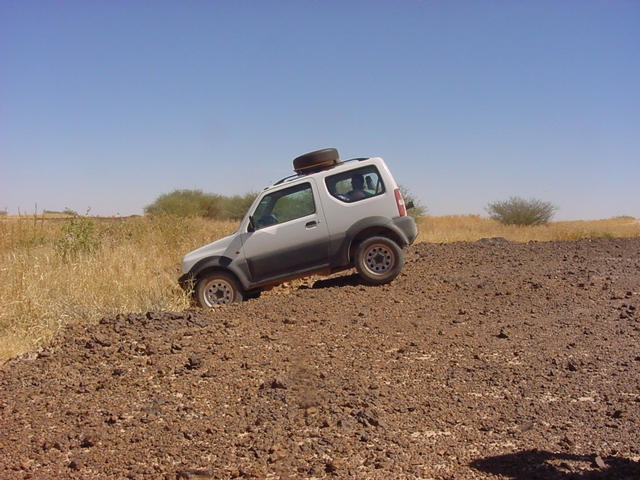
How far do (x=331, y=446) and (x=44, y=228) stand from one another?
11.9m

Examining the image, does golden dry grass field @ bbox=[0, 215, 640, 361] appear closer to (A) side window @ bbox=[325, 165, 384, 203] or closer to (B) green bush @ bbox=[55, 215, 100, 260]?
(B) green bush @ bbox=[55, 215, 100, 260]

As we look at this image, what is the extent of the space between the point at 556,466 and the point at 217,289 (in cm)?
699

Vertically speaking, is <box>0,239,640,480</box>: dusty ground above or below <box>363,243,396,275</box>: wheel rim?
below

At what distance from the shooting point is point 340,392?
17.5 feet

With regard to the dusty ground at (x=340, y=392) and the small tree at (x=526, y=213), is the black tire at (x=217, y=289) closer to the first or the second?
the dusty ground at (x=340, y=392)

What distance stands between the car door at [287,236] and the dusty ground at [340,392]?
105 cm

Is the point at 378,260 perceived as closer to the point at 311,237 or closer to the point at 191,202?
the point at 311,237

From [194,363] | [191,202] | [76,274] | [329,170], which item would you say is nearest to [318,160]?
[329,170]

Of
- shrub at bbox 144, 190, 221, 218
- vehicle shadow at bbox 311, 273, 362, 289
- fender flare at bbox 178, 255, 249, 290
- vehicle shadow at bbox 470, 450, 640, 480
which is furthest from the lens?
shrub at bbox 144, 190, 221, 218

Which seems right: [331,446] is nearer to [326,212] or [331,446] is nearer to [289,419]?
[289,419]

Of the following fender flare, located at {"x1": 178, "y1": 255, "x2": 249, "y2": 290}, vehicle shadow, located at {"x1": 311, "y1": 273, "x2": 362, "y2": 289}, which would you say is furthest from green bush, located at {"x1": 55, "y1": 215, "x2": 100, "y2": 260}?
vehicle shadow, located at {"x1": 311, "y1": 273, "x2": 362, "y2": 289}

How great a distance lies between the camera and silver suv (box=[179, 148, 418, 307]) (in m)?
10.1

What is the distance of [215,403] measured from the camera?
5.32 meters

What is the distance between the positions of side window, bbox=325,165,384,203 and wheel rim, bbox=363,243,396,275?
0.84m
